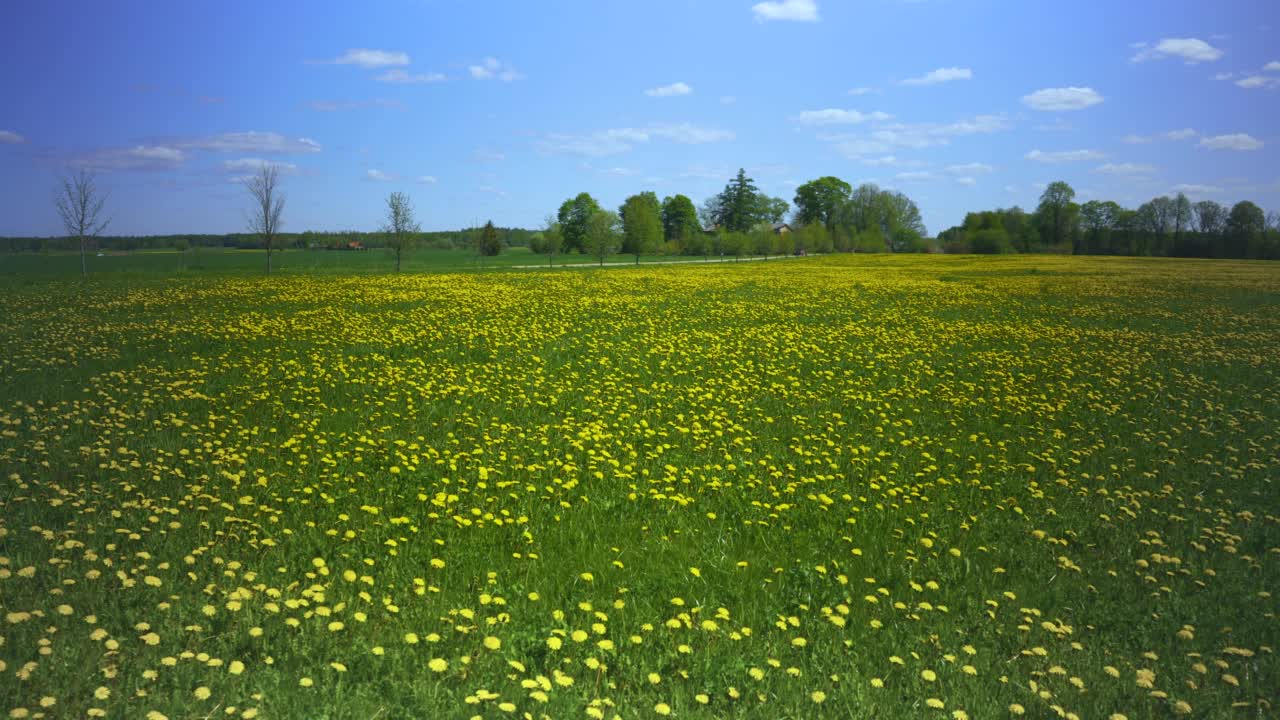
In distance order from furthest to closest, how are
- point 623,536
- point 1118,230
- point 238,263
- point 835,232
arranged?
1. point 835,232
2. point 1118,230
3. point 238,263
4. point 623,536

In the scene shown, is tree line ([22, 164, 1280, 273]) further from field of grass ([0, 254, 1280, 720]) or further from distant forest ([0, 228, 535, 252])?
field of grass ([0, 254, 1280, 720])

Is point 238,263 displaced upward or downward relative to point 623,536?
upward

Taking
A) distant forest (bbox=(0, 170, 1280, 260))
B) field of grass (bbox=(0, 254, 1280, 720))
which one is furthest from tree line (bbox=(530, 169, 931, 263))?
field of grass (bbox=(0, 254, 1280, 720))

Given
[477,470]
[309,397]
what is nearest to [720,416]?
[477,470]

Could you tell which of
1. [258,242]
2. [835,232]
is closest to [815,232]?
[835,232]

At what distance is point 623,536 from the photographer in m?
6.26

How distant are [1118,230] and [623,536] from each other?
115 metres

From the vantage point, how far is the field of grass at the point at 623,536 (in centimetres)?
421

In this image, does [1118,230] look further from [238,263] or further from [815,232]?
[238,263]

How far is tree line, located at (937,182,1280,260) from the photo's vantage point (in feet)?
257

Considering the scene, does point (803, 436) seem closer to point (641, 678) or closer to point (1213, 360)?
point (641, 678)

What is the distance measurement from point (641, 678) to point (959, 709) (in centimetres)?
189

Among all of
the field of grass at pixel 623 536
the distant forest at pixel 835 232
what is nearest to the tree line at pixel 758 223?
the distant forest at pixel 835 232

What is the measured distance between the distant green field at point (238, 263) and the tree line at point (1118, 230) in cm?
4930
